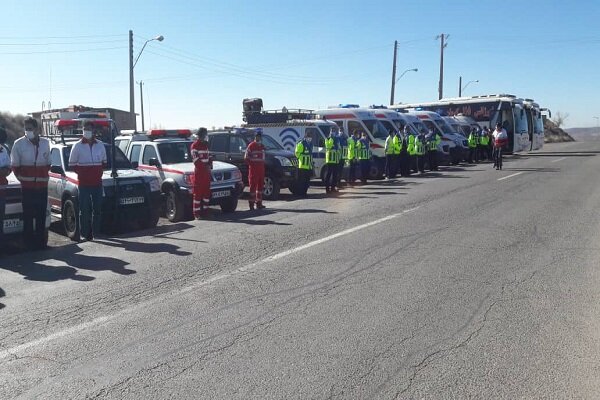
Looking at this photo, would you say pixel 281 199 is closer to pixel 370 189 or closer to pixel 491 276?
pixel 370 189

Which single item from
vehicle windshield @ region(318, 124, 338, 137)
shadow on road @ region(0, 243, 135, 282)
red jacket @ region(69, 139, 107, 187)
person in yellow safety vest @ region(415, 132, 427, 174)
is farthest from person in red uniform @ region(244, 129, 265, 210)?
person in yellow safety vest @ region(415, 132, 427, 174)

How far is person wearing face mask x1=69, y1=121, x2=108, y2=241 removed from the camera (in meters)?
10.2

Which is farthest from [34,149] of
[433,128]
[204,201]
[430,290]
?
[433,128]

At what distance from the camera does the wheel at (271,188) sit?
17.0 meters

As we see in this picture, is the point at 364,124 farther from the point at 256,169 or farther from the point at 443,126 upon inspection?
the point at 256,169

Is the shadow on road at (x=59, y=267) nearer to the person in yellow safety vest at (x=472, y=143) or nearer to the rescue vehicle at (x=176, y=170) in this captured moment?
the rescue vehicle at (x=176, y=170)

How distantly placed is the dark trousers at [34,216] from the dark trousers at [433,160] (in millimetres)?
19634

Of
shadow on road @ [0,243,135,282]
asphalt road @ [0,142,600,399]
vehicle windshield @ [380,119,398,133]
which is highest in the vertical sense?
vehicle windshield @ [380,119,398,133]

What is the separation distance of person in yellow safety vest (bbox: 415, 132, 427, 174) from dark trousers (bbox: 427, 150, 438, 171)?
1024mm

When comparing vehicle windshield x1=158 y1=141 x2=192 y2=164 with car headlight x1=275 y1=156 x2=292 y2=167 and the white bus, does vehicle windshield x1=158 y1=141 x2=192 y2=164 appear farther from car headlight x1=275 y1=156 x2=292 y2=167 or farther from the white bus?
the white bus

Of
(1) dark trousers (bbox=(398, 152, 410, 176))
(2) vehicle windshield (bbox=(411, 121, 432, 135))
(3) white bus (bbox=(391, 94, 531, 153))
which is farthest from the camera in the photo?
(3) white bus (bbox=(391, 94, 531, 153))

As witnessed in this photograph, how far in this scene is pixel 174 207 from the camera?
13.2 m

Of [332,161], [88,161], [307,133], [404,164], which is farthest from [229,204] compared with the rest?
[404,164]

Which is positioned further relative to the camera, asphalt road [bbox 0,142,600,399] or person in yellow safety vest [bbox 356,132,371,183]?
person in yellow safety vest [bbox 356,132,371,183]
